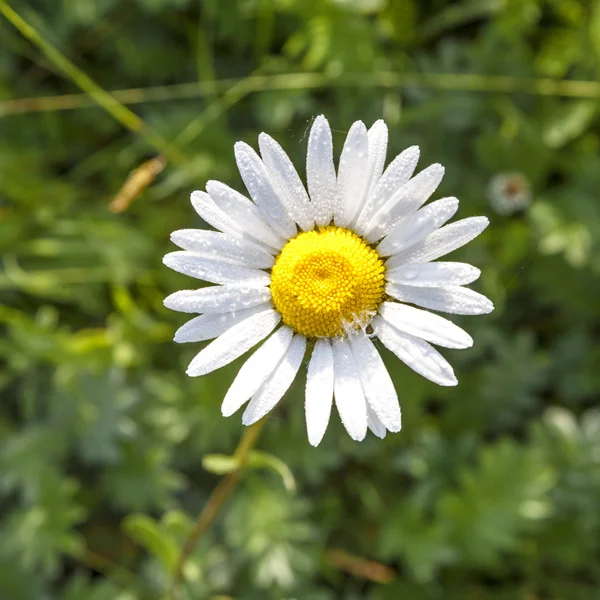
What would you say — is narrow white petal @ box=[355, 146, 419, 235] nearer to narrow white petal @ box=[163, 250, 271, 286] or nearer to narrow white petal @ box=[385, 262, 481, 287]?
narrow white petal @ box=[385, 262, 481, 287]

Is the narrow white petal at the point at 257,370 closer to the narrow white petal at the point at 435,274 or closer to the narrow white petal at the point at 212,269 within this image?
the narrow white petal at the point at 212,269

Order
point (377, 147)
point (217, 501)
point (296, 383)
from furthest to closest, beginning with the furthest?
point (296, 383)
point (217, 501)
point (377, 147)

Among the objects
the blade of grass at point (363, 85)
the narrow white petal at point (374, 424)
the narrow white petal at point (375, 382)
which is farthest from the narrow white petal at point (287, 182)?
the blade of grass at point (363, 85)

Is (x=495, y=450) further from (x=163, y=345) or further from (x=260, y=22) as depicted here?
(x=260, y=22)

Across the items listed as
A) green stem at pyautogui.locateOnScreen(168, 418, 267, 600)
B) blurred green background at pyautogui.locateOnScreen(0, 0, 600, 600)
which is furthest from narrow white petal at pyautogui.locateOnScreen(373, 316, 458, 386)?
blurred green background at pyautogui.locateOnScreen(0, 0, 600, 600)

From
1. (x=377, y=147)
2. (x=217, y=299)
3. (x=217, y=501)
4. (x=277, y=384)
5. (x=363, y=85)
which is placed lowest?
(x=217, y=501)

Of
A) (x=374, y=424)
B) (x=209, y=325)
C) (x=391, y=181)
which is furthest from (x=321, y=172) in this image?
(x=374, y=424)

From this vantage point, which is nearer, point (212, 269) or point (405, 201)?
point (405, 201)

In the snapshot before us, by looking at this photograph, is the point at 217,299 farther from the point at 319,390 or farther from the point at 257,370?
the point at 319,390
